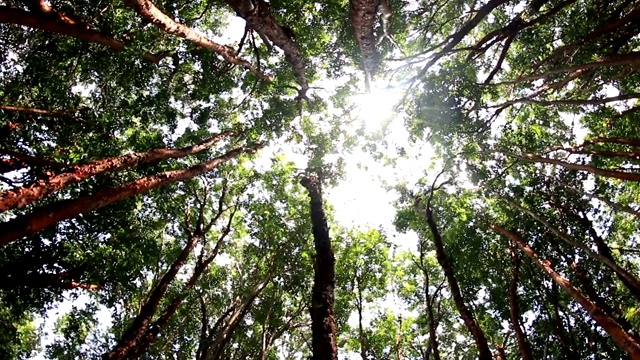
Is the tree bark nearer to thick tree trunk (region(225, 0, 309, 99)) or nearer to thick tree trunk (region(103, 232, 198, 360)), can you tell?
thick tree trunk (region(225, 0, 309, 99))

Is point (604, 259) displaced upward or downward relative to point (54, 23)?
downward

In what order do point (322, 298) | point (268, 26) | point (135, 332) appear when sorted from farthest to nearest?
point (135, 332)
point (322, 298)
point (268, 26)

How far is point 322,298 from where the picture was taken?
9.60 metres

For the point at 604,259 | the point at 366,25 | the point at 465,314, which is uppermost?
the point at 366,25

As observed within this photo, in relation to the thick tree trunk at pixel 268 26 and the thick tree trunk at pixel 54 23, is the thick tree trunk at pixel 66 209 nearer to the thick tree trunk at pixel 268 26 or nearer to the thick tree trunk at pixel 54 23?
the thick tree trunk at pixel 54 23

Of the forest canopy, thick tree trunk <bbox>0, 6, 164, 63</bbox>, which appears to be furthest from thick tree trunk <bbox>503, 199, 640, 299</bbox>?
thick tree trunk <bbox>0, 6, 164, 63</bbox>

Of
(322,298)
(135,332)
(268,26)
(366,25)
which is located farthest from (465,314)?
(268,26)

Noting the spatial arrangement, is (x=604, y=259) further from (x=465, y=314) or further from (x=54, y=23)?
(x=54, y=23)

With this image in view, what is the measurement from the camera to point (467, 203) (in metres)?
15.1

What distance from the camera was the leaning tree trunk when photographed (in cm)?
840

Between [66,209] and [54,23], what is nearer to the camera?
[66,209]

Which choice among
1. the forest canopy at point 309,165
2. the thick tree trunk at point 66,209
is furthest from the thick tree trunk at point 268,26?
the thick tree trunk at point 66,209

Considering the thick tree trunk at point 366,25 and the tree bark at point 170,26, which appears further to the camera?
the tree bark at point 170,26

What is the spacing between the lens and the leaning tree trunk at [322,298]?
8.40 meters
